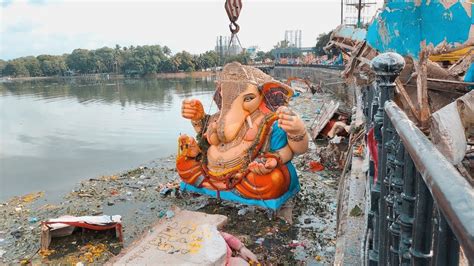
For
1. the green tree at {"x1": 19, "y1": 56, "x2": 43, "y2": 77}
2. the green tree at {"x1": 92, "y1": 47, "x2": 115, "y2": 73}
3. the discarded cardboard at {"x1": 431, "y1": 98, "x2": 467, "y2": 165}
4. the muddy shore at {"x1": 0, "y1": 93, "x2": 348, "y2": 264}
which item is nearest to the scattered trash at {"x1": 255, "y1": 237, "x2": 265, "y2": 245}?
the muddy shore at {"x1": 0, "y1": 93, "x2": 348, "y2": 264}

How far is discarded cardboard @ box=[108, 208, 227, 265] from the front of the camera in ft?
11.8

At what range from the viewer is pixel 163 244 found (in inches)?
154

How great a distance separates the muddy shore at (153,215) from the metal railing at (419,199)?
281 cm

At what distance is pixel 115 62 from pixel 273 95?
71.0 meters

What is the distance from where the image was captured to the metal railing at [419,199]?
22.3 inches

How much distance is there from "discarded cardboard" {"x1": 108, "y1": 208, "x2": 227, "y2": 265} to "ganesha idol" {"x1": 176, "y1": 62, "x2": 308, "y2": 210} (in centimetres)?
86

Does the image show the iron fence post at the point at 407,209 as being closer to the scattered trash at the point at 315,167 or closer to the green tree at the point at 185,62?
the scattered trash at the point at 315,167

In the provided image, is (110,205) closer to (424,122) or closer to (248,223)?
(248,223)

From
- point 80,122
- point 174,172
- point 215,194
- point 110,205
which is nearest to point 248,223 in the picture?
point 215,194

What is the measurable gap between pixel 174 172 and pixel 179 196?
5.51ft

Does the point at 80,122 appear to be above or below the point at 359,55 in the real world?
below

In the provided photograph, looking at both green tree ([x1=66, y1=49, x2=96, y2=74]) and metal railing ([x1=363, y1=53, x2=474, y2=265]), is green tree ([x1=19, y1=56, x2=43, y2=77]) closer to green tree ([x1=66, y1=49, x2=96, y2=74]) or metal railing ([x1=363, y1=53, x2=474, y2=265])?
green tree ([x1=66, y1=49, x2=96, y2=74])

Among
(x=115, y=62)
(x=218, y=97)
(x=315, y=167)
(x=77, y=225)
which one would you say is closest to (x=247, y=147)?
(x=218, y=97)

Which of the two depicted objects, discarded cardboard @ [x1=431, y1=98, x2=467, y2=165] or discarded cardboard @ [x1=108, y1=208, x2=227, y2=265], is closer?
discarded cardboard @ [x1=431, y1=98, x2=467, y2=165]
